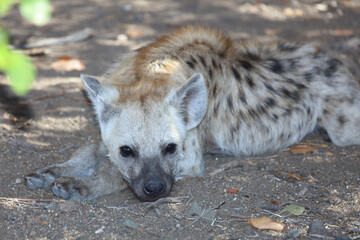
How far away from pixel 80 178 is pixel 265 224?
3.55 ft

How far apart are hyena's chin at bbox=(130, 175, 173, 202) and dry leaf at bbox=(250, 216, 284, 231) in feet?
1.67

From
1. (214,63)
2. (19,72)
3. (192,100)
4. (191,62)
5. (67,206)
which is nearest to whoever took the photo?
(19,72)

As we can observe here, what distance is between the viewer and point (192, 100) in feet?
9.00

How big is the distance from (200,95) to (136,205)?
0.75 meters

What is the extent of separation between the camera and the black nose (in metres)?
2.46

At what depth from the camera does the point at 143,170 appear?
2.53 meters

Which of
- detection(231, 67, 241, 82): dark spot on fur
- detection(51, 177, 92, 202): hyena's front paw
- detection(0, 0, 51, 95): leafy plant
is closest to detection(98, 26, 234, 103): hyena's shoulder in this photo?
detection(231, 67, 241, 82): dark spot on fur

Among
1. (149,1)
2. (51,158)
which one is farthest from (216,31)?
(149,1)

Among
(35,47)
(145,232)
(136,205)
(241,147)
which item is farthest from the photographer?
(35,47)

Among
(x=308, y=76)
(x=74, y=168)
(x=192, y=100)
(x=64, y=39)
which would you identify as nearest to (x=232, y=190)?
(x=192, y=100)

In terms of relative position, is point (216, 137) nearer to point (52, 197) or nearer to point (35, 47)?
point (52, 197)

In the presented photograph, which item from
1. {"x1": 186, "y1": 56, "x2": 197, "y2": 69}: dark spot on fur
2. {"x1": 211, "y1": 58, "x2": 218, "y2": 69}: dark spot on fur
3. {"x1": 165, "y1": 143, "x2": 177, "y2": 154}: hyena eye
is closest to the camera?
{"x1": 165, "y1": 143, "x2": 177, "y2": 154}: hyena eye

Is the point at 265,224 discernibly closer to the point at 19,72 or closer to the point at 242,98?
the point at 242,98

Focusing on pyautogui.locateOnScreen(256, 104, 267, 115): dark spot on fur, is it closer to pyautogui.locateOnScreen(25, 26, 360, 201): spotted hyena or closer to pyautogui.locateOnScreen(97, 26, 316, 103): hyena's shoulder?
pyautogui.locateOnScreen(25, 26, 360, 201): spotted hyena
